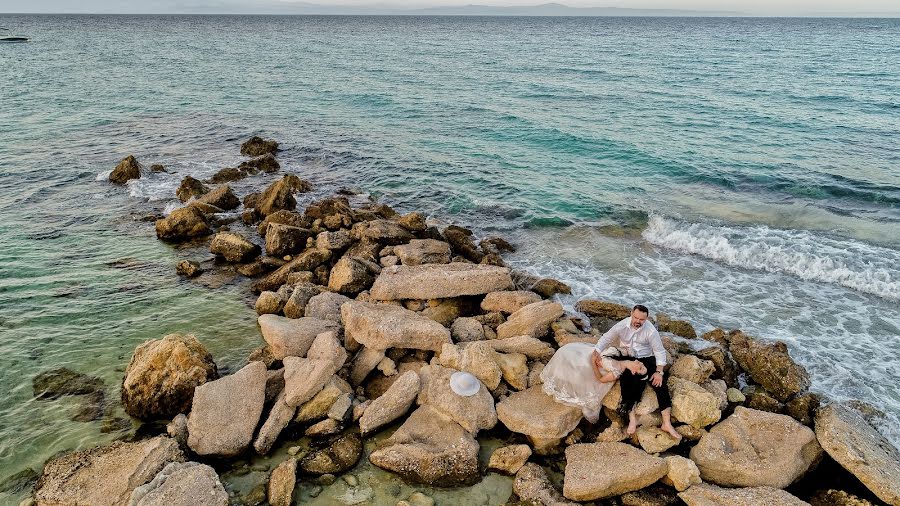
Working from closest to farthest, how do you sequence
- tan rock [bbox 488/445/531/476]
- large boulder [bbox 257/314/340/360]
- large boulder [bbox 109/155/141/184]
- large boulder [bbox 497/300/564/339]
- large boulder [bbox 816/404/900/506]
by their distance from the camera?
large boulder [bbox 816/404/900/506]
tan rock [bbox 488/445/531/476]
large boulder [bbox 257/314/340/360]
large boulder [bbox 497/300/564/339]
large boulder [bbox 109/155/141/184]

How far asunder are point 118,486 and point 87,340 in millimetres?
5552

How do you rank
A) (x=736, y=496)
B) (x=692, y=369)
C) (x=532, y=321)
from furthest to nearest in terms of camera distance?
(x=532, y=321)
(x=692, y=369)
(x=736, y=496)

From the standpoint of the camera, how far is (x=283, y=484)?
7758mm

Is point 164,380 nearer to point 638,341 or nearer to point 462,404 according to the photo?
point 462,404

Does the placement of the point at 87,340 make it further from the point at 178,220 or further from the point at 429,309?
the point at 429,309

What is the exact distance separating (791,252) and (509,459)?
12648 millimetres

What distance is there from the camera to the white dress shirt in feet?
29.7

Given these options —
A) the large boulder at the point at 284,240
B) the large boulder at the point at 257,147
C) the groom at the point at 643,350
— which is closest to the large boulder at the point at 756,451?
the groom at the point at 643,350

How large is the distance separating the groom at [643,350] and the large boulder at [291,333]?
18.7 feet

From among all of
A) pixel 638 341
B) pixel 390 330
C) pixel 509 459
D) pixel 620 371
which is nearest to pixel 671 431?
pixel 620 371

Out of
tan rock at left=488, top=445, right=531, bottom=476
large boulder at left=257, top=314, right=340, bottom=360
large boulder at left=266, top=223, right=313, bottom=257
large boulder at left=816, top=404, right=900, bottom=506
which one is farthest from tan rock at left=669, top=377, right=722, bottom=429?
large boulder at left=266, top=223, right=313, bottom=257

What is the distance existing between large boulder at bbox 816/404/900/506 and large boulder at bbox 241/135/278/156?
85.4ft

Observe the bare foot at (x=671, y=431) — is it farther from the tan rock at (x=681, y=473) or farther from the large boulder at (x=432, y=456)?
the large boulder at (x=432, y=456)

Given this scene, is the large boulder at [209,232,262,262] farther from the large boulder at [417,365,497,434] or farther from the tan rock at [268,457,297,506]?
the tan rock at [268,457,297,506]
